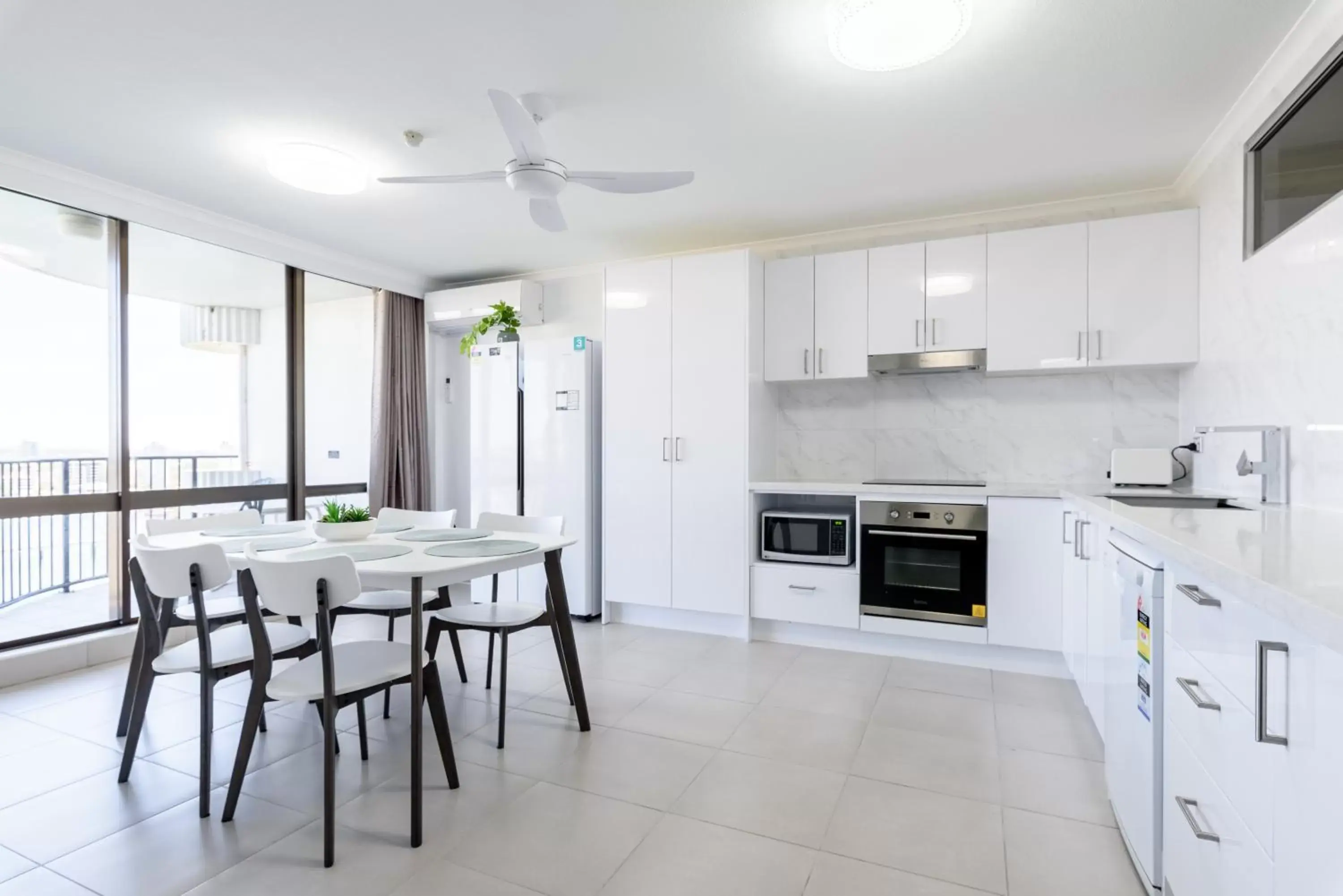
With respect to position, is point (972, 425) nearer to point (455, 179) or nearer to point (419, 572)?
point (455, 179)

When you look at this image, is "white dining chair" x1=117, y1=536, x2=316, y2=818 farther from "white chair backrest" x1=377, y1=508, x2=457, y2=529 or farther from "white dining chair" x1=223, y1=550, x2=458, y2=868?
"white chair backrest" x1=377, y1=508, x2=457, y2=529

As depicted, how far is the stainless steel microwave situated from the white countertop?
49.6 inches

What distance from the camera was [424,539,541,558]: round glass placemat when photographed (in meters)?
2.28

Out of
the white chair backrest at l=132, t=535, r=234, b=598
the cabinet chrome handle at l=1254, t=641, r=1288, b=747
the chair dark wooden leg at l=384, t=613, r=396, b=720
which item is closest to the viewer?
the cabinet chrome handle at l=1254, t=641, r=1288, b=747

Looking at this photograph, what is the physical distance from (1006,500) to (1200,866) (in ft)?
7.22

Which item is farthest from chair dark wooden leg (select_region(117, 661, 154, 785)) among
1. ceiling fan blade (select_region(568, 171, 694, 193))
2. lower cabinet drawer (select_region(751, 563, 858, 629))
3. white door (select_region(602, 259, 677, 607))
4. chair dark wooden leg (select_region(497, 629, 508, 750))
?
lower cabinet drawer (select_region(751, 563, 858, 629))

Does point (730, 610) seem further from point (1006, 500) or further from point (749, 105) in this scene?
point (749, 105)

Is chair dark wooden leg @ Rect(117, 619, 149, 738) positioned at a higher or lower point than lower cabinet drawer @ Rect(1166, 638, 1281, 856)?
lower

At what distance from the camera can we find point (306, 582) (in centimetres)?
188

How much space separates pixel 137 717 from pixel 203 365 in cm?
274

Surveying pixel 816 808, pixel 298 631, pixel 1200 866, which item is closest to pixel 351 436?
pixel 298 631

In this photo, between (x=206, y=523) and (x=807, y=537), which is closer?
(x=206, y=523)

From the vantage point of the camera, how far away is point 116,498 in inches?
139

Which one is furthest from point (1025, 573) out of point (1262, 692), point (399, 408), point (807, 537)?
point (399, 408)
